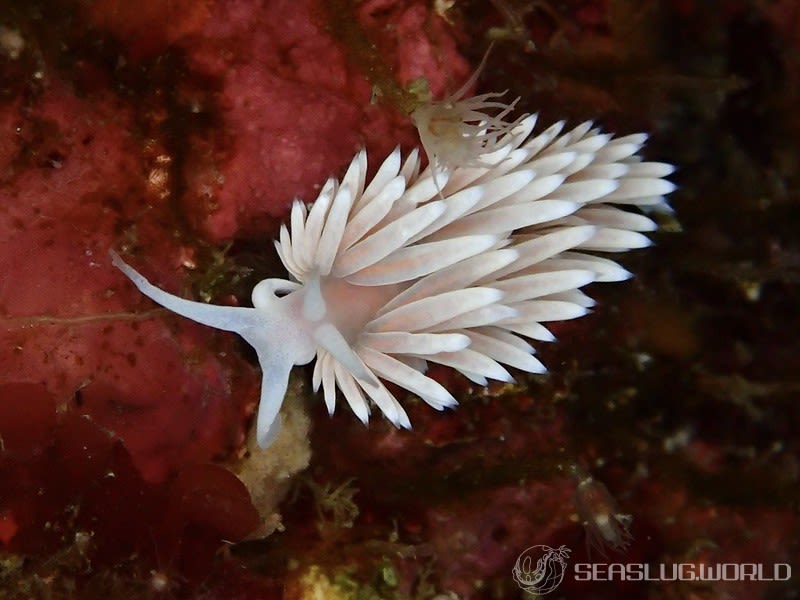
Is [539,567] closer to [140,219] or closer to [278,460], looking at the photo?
[278,460]

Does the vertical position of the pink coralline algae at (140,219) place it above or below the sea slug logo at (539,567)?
above

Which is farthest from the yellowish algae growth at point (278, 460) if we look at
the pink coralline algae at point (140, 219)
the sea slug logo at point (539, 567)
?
the sea slug logo at point (539, 567)

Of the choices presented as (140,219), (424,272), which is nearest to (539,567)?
(424,272)

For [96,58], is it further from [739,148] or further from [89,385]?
[739,148]

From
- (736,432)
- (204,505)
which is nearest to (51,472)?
(204,505)

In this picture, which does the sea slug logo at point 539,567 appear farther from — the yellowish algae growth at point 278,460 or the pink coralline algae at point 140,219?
the pink coralline algae at point 140,219

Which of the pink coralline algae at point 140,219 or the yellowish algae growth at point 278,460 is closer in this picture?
the pink coralline algae at point 140,219
